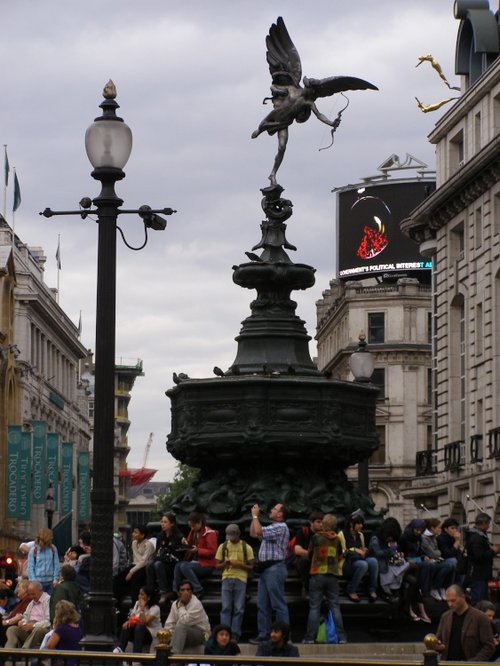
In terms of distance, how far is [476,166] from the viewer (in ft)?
205

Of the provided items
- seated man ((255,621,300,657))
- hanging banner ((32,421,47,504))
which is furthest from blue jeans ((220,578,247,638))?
hanging banner ((32,421,47,504))

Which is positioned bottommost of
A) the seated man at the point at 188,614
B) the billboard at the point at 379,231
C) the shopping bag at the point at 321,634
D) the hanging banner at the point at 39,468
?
the shopping bag at the point at 321,634

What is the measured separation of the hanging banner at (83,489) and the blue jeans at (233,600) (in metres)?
85.6

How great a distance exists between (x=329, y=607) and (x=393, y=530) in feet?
6.09

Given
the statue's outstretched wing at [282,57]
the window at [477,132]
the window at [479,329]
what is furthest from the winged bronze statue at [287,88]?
the window at [477,132]

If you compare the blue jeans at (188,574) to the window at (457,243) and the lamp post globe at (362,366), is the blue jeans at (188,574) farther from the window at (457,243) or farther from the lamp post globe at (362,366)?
the window at (457,243)

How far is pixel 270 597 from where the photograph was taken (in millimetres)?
21016

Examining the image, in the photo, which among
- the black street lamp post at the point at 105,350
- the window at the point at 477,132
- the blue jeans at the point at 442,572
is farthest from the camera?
the window at the point at 477,132

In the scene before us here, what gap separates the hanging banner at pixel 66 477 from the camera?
101 metres

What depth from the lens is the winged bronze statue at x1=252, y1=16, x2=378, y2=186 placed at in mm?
24656

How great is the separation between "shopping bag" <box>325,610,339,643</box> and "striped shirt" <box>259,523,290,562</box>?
837 mm

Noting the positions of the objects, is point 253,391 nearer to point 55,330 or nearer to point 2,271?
point 2,271

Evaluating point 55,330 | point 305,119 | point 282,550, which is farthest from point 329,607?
point 55,330

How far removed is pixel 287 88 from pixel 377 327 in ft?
279
